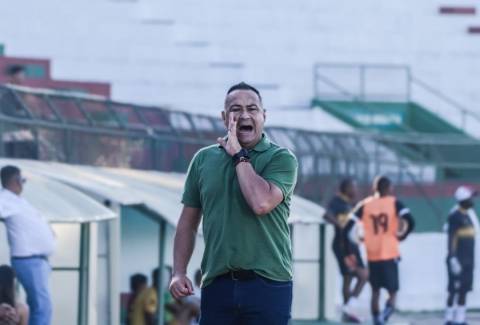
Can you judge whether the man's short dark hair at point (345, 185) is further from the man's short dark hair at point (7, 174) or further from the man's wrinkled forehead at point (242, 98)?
the man's wrinkled forehead at point (242, 98)

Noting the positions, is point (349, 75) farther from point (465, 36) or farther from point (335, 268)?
point (335, 268)

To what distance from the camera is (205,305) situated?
6.54 meters

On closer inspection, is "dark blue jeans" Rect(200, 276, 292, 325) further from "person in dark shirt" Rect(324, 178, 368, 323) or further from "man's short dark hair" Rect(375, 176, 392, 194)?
"person in dark shirt" Rect(324, 178, 368, 323)

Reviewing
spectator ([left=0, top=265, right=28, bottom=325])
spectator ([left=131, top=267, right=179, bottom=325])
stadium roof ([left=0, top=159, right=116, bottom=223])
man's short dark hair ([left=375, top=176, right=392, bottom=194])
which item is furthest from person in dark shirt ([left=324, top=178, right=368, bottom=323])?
spectator ([left=0, top=265, right=28, bottom=325])

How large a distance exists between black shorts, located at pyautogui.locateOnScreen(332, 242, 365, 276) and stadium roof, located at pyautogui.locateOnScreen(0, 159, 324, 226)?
162cm

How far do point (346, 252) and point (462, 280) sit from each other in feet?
4.21

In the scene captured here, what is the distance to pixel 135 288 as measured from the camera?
47.2 ft

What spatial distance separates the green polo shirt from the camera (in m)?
6.46

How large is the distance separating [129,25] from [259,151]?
22321 millimetres

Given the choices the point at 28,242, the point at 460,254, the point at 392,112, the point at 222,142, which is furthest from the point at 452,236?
the point at 392,112

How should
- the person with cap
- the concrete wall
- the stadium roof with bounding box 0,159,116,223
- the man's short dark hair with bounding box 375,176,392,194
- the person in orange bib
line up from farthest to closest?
the concrete wall < the person with cap < the person in orange bib < the man's short dark hair with bounding box 375,176,392,194 < the stadium roof with bounding box 0,159,116,223

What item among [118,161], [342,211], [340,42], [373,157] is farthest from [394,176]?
[340,42]

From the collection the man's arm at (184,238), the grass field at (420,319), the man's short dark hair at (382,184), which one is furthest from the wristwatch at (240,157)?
the grass field at (420,319)

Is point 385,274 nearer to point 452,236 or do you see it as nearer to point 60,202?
point 452,236
